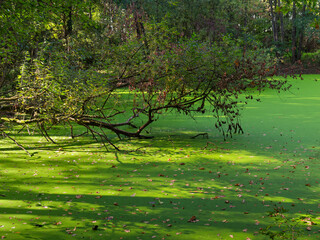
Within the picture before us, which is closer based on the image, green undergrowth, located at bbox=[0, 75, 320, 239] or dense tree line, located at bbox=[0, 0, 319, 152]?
green undergrowth, located at bbox=[0, 75, 320, 239]

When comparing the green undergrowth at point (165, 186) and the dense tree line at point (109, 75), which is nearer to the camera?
the green undergrowth at point (165, 186)

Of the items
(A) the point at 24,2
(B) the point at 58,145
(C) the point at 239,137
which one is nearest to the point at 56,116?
(B) the point at 58,145

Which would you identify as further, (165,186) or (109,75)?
(109,75)

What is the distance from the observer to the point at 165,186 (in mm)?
5160

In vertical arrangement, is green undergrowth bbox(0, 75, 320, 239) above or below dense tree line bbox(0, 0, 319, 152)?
below

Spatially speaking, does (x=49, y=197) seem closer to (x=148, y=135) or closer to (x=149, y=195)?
(x=149, y=195)

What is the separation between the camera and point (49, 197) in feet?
15.7

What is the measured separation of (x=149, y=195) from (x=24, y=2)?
4.15 m

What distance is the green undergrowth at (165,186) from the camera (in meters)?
3.76

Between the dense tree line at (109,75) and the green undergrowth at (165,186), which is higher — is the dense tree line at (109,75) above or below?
above

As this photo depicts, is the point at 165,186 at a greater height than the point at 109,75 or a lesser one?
lesser

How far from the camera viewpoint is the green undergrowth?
148 inches

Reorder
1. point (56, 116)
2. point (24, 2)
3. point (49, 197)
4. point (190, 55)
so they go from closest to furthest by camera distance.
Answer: point (49, 197) < point (24, 2) < point (56, 116) < point (190, 55)

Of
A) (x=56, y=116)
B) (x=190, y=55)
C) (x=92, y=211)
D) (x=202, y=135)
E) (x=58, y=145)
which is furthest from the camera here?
(x=202, y=135)
